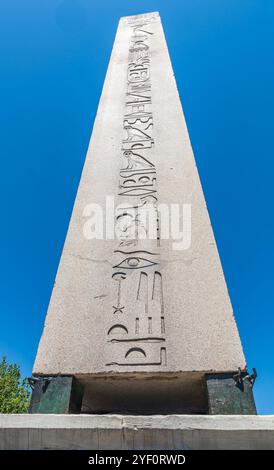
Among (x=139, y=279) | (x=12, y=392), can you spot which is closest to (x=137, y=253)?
(x=139, y=279)

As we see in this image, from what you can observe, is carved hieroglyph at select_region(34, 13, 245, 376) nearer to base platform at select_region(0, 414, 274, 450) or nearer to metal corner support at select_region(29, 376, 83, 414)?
metal corner support at select_region(29, 376, 83, 414)

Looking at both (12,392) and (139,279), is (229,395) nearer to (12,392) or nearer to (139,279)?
(139,279)

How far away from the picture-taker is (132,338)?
1.90 metres

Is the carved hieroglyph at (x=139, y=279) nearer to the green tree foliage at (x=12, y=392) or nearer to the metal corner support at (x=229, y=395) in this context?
the metal corner support at (x=229, y=395)

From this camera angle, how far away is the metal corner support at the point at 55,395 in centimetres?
168

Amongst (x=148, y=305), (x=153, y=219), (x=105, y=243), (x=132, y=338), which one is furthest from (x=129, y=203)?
(x=132, y=338)

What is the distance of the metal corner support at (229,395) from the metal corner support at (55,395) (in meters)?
0.64

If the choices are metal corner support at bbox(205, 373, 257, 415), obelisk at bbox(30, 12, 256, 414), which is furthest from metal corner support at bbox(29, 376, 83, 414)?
metal corner support at bbox(205, 373, 257, 415)

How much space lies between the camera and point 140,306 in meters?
2.06

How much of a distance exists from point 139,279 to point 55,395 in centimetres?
80

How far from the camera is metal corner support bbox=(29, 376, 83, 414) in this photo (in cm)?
168
